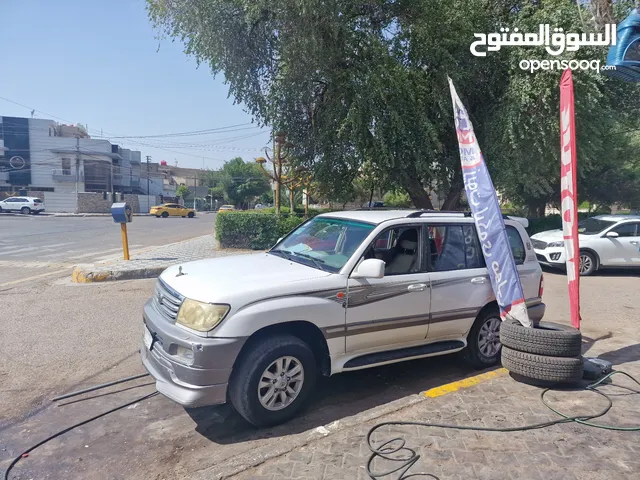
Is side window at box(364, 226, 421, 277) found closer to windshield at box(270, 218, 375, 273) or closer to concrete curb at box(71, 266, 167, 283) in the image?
windshield at box(270, 218, 375, 273)

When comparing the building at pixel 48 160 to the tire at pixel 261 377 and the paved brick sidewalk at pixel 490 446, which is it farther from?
the paved brick sidewalk at pixel 490 446

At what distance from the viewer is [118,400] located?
4.08 metres

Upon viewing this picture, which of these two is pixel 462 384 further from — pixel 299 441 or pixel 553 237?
pixel 553 237

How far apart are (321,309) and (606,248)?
10900mm

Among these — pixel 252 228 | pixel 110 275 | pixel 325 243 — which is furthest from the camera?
pixel 252 228

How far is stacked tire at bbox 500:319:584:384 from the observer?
13.1 feet

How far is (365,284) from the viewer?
392 centimetres

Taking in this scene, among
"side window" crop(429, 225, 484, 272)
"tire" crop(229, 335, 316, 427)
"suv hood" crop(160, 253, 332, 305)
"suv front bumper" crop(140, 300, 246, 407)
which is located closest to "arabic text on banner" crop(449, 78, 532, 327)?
"side window" crop(429, 225, 484, 272)

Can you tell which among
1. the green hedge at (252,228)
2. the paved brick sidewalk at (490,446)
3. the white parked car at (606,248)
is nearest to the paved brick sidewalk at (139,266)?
the green hedge at (252,228)

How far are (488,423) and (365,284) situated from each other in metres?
1.45

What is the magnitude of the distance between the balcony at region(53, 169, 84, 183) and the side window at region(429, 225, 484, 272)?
54.7 metres

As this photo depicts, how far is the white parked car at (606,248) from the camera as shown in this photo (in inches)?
456

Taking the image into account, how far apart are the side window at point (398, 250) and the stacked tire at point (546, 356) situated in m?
1.16

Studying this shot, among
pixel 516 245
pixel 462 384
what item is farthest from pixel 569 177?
pixel 462 384
